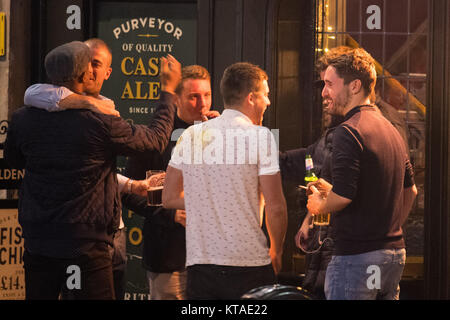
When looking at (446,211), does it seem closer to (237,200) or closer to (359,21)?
(359,21)

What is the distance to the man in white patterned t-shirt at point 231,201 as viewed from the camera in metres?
2.75

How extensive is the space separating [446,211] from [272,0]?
218 centimetres

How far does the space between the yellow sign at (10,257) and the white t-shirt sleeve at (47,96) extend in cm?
161

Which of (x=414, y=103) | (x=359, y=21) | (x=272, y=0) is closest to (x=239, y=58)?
(x=272, y=0)

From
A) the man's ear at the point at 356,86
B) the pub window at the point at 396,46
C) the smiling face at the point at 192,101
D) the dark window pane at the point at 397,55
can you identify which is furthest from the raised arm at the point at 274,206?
the dark window pane at the point at 397,55

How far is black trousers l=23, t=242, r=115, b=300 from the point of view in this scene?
2934 mm

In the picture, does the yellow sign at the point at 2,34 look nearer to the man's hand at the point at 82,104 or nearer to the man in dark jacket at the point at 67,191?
the man in dark jacket at the point at 67,191

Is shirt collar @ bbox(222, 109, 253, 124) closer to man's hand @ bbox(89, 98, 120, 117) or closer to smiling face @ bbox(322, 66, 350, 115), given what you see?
smiling face @ bbox(322, 66, 350, 115)

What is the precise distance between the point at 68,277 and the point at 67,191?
0.41 metres

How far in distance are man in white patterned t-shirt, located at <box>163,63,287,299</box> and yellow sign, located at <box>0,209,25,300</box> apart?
1.97 meters

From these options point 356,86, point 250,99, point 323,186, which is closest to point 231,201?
point 250,99

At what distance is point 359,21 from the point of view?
509 centimetres

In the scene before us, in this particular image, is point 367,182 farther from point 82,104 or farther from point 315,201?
point 82,104

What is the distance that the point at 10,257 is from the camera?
4.32 m
